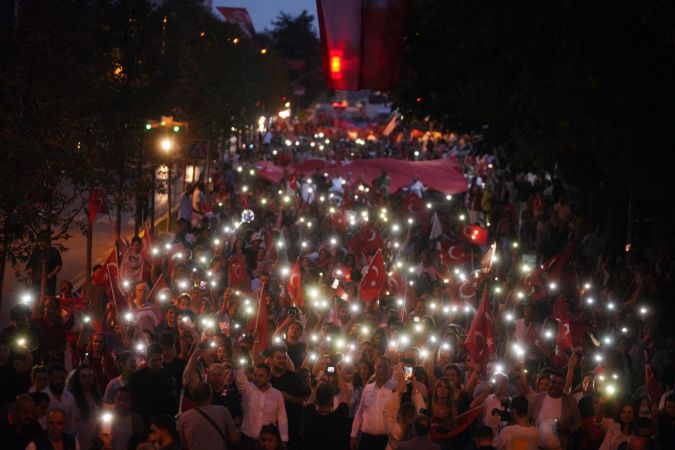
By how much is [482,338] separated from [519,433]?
3.77 metres

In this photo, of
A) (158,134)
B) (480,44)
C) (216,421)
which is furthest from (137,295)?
(158,134)

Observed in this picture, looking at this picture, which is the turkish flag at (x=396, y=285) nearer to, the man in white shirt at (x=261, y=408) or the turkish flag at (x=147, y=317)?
the turkish flag at (x=147, y=317)

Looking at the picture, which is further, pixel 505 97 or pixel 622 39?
pixel 505 97

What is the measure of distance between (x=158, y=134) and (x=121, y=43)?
5275 mm

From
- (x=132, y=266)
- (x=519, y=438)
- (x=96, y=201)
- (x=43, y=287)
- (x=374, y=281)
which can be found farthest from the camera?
(x=96, y=201)

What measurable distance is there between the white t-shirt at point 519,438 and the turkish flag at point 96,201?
11.4 metres

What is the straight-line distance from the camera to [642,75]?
16203 mm

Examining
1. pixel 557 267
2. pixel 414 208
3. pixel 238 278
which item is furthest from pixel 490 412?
pixel 414 208

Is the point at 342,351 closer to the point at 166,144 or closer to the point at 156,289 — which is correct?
the point at 156,289

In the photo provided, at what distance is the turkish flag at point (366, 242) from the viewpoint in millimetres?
22680

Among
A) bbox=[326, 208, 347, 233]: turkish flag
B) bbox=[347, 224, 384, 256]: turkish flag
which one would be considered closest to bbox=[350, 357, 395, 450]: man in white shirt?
bbox=[347, 224, 384, 256]: turkish flag

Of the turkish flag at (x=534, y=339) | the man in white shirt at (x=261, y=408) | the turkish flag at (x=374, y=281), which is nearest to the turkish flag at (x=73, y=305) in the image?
the turkish flag at (x=374, y=281)

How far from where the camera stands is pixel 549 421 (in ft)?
35.6

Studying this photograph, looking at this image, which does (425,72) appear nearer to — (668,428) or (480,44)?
(480,44)
